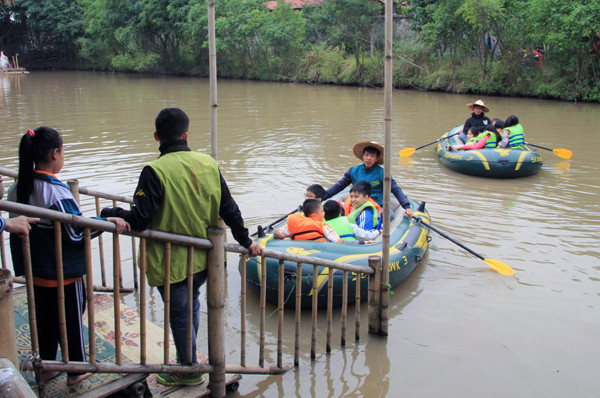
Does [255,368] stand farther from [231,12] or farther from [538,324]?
[231,12]

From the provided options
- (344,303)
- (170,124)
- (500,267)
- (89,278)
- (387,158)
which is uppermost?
(170,124)

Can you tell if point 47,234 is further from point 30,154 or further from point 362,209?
point 362,209

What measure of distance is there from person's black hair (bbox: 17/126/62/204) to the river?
77.5 inches

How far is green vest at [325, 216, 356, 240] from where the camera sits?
555cm

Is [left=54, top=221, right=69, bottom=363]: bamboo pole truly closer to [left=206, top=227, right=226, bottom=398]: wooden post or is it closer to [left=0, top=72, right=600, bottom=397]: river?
[left=206, top=227, right=226, bottom=398]: wooden post

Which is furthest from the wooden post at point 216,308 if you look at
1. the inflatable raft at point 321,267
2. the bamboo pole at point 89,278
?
the inflatable raft at point 321,267

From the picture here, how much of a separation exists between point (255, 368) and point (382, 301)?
1.27 m


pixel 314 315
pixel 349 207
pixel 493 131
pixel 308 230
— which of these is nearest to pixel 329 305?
pixel 314 315

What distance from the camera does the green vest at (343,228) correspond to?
5547 millimetres

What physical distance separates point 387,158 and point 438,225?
356 centimetres

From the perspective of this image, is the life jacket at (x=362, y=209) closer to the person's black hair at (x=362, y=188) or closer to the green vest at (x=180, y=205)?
the person's black hair at (x=362, y=188)

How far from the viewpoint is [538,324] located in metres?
4.85

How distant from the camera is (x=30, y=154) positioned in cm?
275

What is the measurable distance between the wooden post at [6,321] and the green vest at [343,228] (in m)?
3.69
